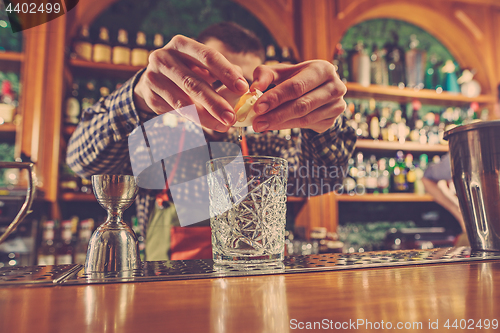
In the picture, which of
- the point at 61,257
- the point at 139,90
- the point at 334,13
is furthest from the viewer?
the point at 334,13

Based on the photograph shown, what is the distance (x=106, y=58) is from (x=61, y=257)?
1236 mm

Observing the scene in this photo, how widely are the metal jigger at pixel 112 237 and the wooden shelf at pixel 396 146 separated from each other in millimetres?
2183

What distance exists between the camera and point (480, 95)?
297cm

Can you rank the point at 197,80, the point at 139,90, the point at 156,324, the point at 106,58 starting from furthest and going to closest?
the point at 106,58 → the point at 139,90 → the point at 197,80 → the point at 156,324

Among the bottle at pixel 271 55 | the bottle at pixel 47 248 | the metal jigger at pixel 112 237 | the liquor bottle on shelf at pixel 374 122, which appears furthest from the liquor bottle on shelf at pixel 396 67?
the metal jigger at pixel 112 237

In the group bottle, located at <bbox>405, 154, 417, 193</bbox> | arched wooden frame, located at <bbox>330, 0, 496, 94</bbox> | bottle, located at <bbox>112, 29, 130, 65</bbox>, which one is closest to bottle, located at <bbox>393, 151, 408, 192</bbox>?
bottle, located at <bbox>405, 154, 417, 193</bbox>

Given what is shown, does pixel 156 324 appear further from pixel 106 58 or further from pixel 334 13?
pixel 334 13

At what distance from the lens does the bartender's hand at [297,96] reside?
0.61 m

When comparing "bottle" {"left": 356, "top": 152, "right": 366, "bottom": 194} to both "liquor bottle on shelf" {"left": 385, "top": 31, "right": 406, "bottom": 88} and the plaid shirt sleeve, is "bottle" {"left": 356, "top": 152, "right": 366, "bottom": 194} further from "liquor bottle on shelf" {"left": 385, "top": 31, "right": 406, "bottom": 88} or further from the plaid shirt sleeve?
the plaid shirt sleeve

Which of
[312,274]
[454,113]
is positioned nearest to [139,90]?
[312,274]

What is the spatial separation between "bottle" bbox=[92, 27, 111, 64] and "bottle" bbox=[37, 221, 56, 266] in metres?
1.05

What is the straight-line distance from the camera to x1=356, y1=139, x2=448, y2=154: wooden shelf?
8.25ft

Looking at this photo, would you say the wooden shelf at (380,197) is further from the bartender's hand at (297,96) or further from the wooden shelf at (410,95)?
the bartender's hand at (297,96)

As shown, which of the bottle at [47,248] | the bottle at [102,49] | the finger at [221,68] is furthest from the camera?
the bottle at [102,49]
